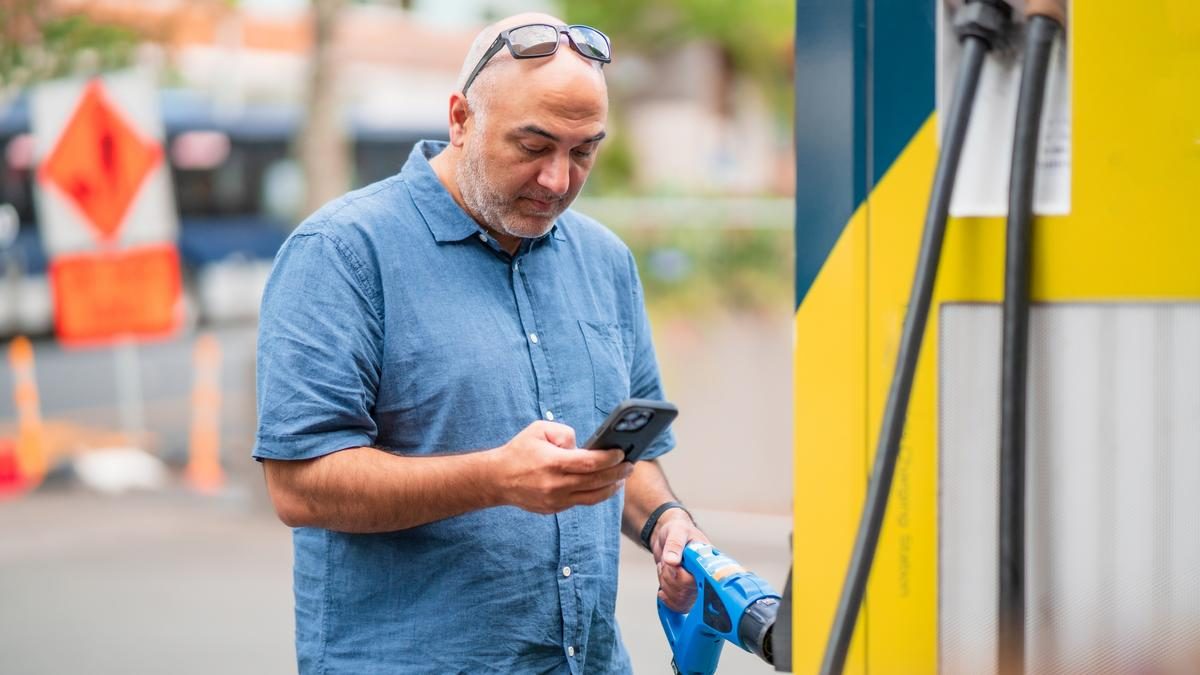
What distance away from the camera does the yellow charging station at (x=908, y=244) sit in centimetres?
155

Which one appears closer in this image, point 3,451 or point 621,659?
point 621,659

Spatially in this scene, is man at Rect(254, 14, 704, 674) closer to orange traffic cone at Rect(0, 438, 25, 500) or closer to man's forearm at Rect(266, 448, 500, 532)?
man's forearm at Rect(266, 448, 500, 532)

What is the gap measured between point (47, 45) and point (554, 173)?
7963 mm

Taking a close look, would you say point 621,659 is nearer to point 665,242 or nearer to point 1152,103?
point 1152,103

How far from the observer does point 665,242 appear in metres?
17.4

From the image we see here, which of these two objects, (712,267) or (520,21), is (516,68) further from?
(712,267)

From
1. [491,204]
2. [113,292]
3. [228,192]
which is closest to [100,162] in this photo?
[113,292]

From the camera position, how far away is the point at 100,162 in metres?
9.13

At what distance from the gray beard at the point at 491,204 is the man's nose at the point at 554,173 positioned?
0.07m

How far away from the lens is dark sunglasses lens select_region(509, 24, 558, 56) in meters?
2.43

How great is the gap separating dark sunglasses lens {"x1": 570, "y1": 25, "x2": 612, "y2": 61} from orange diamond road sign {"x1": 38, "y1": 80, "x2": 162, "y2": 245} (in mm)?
7213

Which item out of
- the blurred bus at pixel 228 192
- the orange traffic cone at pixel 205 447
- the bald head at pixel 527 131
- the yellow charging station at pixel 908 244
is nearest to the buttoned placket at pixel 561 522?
the bald head at pixel 527 131

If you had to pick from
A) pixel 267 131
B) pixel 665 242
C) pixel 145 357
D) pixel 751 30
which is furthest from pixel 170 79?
pixel 751 30

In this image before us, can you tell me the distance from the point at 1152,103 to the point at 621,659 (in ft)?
5.13
